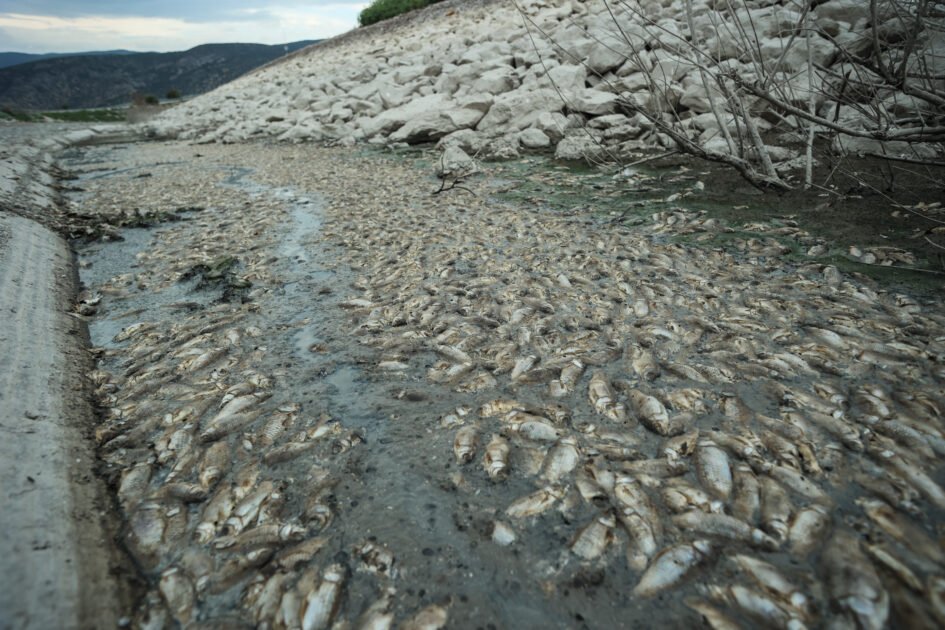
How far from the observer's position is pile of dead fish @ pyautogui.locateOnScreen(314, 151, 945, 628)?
6.24ft

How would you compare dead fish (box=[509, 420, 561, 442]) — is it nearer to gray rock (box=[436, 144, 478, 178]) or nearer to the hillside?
the hillside

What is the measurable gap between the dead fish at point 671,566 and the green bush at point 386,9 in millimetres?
36362

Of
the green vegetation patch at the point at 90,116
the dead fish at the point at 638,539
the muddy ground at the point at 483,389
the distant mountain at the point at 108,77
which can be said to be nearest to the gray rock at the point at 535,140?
the muddy ground at the point at 483,389

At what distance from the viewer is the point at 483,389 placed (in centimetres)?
316

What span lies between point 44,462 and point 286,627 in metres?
1.64

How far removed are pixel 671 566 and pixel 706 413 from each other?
3.60 ft

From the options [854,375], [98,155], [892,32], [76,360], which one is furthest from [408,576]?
[98,155]

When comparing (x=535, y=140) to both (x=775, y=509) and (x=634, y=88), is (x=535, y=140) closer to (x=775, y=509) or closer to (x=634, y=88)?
(x=634, y=88)

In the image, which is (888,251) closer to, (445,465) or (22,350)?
(445,465)

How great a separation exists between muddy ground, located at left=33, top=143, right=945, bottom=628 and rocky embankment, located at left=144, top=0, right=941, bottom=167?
5.15 ft

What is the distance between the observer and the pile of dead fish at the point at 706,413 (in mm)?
1901

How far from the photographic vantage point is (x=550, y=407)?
2.94 m

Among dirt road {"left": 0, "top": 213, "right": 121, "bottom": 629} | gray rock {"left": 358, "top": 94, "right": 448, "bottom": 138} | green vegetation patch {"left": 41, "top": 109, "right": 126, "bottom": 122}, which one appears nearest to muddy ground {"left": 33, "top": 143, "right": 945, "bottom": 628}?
dirt road {"left": 0, "top": 213, "right": 121, "bottom": 629}

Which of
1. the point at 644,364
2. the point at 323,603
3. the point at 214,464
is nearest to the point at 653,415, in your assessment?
the point at 644,364
